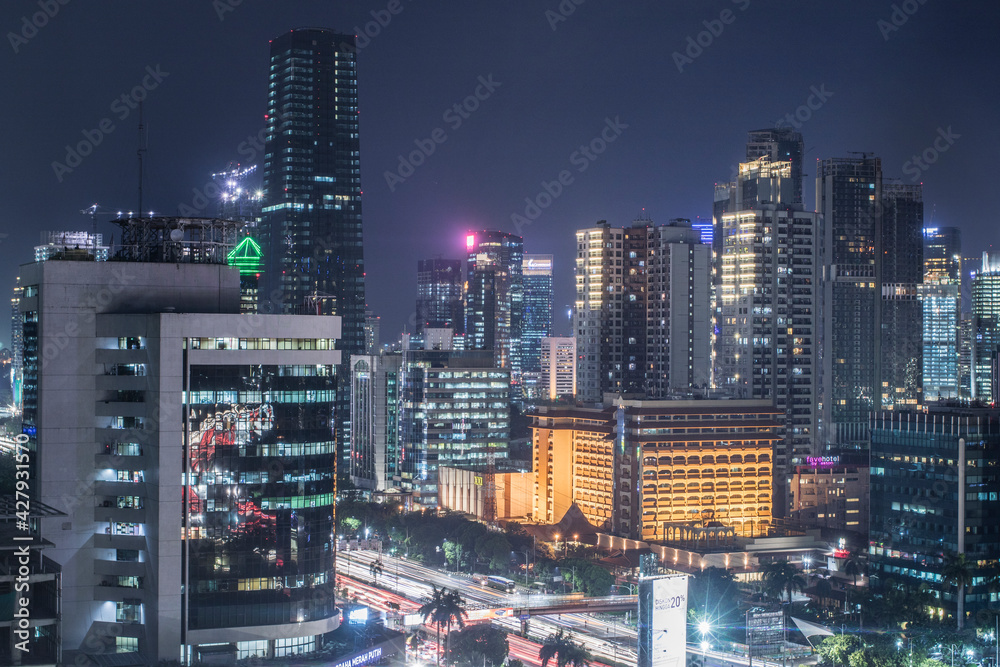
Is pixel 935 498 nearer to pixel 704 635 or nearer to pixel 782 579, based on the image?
pixel 782 579

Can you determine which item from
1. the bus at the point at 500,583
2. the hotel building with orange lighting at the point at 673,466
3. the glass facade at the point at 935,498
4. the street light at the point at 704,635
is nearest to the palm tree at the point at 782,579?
the glass facade at the point at 935,498

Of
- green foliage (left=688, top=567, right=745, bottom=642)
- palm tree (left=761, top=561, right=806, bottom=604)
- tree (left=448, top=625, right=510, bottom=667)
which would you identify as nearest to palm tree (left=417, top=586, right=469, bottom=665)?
tree (left=448, top=625, right=510, bottom=667)

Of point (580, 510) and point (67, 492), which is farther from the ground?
point (67, 492)

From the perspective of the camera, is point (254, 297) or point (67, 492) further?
point (254, 297)

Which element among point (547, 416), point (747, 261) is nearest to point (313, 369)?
point (547, 416)

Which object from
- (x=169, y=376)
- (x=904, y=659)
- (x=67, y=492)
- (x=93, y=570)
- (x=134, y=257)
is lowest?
(x=904, y=659)

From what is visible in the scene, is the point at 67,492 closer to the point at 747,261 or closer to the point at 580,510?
the point at 580,510

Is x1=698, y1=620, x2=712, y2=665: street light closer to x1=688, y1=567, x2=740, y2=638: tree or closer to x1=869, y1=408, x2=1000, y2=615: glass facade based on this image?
x1=688, y1=567, x2=740, y2=638: tree
